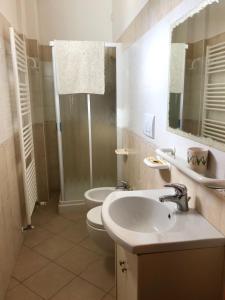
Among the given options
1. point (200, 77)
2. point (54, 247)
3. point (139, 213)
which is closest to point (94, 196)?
point (54, 247)

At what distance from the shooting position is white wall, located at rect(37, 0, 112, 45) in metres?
3.13

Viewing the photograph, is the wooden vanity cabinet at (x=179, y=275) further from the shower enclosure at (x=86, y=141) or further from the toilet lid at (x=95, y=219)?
the shower enclosure at (x=86, y=141)

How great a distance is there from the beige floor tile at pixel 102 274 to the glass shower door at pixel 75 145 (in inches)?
42.3

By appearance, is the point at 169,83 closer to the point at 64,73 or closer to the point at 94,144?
the point at 64,73

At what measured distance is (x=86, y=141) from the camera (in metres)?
3.03

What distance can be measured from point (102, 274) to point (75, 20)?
9.92ft

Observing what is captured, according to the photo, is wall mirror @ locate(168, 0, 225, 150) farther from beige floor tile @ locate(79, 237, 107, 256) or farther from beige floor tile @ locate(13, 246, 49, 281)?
beige floor tile @ locate(13, 246, 49, 281)

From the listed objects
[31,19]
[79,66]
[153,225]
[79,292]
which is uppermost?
[31,19]

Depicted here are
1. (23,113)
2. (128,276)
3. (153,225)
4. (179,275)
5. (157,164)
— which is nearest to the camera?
(179,275)

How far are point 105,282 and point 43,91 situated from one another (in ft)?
7.94

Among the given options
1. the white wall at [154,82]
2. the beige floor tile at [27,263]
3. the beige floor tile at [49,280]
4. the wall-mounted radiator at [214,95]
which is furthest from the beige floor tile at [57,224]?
the wall-mounted radiator at [214,95]

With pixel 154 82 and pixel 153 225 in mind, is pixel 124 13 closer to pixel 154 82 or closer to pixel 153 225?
pixel 154 82

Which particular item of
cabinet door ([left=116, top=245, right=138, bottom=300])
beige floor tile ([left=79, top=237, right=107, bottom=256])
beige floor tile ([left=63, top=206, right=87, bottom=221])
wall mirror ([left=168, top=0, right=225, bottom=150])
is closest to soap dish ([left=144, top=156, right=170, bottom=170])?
wall mirror ([left=168, top=0, right=225, bottom=150])

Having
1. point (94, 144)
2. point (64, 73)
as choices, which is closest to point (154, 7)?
point (64, 73)
